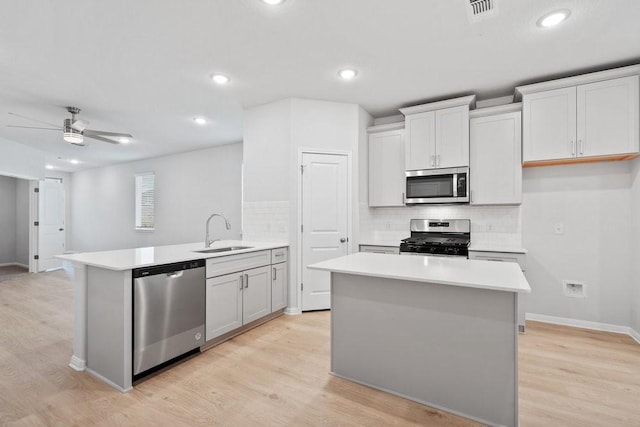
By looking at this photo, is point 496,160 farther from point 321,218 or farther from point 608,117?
point 321,218

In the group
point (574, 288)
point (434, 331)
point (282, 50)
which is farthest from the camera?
point (574, 288)

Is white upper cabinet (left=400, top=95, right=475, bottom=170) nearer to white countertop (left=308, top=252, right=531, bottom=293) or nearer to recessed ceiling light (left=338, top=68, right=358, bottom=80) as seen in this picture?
recessed ceiling light (left=338, top=68, right=358, bottom=80)

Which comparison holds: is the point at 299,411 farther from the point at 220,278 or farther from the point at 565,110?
the point at 565,110

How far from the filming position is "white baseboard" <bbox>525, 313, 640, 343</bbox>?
311 cm

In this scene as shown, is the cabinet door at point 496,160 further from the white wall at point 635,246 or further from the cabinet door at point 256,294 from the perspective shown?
the cabinet door at point 256,294

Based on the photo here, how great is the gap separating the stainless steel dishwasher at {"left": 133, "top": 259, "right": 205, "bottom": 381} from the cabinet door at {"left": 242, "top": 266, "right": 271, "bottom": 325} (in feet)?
1.80

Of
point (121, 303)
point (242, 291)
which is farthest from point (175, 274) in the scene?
point (242, 291)

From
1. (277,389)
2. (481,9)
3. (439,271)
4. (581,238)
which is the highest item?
(481,9)

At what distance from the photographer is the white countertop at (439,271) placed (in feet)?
5.31

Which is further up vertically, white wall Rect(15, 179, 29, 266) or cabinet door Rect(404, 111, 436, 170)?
cabinet door Rect(404, 111, 436, 170)

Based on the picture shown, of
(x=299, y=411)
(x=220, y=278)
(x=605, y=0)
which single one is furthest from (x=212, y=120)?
(x=605, y=0)

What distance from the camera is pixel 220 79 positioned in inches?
128

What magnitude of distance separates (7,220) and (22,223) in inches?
16.1

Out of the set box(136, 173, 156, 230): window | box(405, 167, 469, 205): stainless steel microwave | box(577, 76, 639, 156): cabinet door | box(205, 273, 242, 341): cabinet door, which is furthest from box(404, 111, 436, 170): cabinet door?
box(136, 173, 156, 230): window
